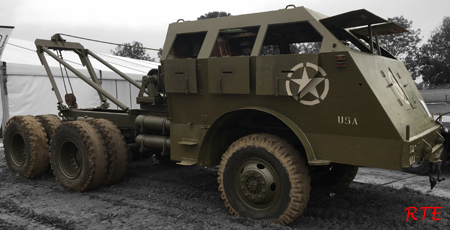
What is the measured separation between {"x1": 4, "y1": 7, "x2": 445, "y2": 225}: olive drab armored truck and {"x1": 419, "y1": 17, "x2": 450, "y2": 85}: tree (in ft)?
118

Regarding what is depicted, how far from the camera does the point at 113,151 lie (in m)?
5.96

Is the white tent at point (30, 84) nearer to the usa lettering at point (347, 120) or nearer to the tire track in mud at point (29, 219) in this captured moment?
the tire track in mud at point (29, 219)

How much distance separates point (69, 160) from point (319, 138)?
13.8ft

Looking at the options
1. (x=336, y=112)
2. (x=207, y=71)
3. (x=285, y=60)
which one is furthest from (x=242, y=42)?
(x=336, y=112)

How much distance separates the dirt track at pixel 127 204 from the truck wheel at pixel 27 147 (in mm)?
189

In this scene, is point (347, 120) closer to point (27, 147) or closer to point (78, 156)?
point (78, 156)

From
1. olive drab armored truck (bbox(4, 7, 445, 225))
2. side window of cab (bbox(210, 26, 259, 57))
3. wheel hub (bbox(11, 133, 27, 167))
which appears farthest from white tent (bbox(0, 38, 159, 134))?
side window of cab (bbox(210, 26, 259, 57))

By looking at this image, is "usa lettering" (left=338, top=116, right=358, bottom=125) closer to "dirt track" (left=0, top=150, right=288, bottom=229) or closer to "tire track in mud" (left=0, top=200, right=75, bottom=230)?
"dirt track" (left=0, top=150, right=288, bottom=229)

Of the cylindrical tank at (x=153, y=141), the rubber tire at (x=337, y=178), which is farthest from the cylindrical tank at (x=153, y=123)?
the rubber tire at (x=337, y=178)

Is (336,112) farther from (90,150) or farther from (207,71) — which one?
(90,150)

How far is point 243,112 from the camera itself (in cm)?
482

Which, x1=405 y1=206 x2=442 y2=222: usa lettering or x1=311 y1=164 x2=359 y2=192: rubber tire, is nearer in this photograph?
x1=405 y1=206 x2=442 y2=222: usa lettering

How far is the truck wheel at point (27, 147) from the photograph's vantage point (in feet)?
22.2

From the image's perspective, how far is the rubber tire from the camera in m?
5.62
